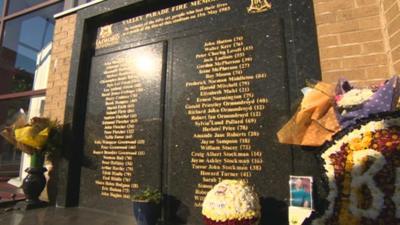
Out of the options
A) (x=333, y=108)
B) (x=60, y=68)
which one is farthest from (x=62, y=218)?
(x=333, y=108)

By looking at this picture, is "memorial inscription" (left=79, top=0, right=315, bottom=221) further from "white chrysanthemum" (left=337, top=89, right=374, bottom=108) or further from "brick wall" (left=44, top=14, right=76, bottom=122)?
"white chrysanthemum" (left=337, top=89, right=374, bottom=108)

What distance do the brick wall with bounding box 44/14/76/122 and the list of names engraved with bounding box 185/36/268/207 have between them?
2031 millimetres

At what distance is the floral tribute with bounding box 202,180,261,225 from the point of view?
2295mm

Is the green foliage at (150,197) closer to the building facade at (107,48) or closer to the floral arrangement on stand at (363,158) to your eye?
the building facade at (107,48)

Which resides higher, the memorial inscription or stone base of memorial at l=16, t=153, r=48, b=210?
the memorial inscription

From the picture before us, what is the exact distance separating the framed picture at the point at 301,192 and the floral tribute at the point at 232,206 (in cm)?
29

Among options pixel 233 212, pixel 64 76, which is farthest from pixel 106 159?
pixel 233 212

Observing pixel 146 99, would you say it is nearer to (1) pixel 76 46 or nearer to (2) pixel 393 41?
(1) pixel 76 46

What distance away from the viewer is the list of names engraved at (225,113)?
9.64 ft

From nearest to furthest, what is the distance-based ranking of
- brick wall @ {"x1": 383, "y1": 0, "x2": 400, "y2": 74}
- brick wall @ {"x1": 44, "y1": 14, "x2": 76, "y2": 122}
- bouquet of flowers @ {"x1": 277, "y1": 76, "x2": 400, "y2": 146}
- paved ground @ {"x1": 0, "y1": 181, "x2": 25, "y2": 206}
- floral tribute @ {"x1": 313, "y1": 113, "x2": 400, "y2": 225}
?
1. floral tribute @ {"x1": 313, "y1": 113, "x2": 400, "y2": 225}
2. bouquet of flowers @ {"x1": 277, "y1": 76, "x2": 400, "y2": 146}
3. brick wall @ {"x1": 383, "y1": 0, "x2": 400, "y2": 74}
4. paved ground @ {"x1": 0, "y1": 181, "x2": 25, "y2": 206}
5. brick wall @ {"x1": 44, "y1": 14, "x2": 76, "y2": 122}

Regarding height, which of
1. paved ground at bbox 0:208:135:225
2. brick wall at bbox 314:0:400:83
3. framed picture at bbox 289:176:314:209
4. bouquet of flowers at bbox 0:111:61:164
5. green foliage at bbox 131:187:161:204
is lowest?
paved ground at bbox 0:208:135:225

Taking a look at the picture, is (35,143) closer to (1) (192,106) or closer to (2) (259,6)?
(1) (192,106)

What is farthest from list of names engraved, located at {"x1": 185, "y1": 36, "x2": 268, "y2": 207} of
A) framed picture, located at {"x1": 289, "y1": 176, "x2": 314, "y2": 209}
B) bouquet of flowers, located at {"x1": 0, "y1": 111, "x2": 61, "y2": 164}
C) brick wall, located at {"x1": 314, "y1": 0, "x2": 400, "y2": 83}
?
bouquet of flowers, located at {"x1": 0, "y1": 111, "x2": 61, "y2": 164}

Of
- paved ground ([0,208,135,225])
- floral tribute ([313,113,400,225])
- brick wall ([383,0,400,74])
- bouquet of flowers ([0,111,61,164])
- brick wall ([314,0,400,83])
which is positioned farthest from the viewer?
bouquet of flowers ([0,111,61,164])
